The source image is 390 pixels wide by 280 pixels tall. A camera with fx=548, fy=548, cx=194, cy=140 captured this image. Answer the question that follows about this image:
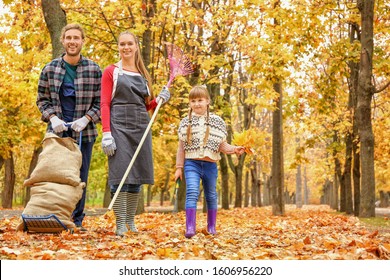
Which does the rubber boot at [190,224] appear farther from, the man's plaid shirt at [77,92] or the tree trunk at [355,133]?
the tree trunk at [355,133]

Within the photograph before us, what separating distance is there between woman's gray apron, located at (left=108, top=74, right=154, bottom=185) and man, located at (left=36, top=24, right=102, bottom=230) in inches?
21.0

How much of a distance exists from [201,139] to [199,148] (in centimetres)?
11

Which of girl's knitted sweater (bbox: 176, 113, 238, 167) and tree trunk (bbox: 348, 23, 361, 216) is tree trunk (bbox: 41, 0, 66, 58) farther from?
tree trunk (bbox: 348, 23, 361, 216)

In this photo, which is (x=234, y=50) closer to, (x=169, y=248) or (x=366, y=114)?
(x=366, y=114)

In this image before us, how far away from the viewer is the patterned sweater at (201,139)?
6.21 meters

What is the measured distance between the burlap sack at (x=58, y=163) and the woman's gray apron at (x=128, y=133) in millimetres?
447

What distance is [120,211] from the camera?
236 inches

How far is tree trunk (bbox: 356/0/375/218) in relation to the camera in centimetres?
1230

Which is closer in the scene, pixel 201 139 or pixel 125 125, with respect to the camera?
pixel 125 125

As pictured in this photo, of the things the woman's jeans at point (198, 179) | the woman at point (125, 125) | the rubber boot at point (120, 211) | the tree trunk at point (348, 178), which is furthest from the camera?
the tree trunk at point (348, 178)

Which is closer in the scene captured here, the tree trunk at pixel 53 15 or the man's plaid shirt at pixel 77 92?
the man's plaid shirt at pixel 77 92

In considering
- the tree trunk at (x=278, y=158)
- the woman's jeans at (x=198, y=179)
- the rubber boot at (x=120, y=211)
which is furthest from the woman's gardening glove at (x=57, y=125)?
the tree trunk at (x=278, y=158)

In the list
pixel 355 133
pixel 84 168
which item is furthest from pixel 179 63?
pixel 355 133

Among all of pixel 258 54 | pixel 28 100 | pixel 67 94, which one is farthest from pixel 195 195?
pixel 28 100
